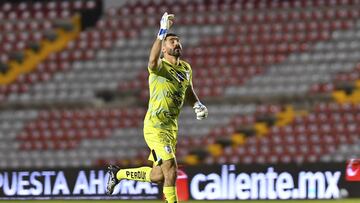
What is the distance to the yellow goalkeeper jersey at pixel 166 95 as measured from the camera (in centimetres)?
763

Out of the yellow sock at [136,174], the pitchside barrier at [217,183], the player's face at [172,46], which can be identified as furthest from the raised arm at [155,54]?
the pitchside barrier at [217,183]

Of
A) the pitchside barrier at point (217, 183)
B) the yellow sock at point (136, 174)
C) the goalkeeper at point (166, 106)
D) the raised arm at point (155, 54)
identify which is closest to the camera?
the raised arm at point (155, 54)

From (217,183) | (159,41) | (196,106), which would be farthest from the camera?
(217,183)

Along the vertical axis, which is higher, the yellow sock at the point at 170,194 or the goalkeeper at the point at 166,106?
the goalkeeper at the point at 166,106

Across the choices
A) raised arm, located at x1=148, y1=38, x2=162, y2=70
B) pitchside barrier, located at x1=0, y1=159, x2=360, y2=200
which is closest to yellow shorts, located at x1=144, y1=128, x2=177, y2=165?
raised arm, located at x1=148, y1=38, x2=162, y2=70

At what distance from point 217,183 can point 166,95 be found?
4325 mm

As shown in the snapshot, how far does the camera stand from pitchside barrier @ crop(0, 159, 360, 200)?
11.4m

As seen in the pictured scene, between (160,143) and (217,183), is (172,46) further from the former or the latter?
(217,183)

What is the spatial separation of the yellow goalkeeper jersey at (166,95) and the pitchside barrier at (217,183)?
395 cm

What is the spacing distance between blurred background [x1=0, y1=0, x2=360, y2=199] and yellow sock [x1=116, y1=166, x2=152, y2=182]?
8314mm

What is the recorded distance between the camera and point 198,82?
18344mm

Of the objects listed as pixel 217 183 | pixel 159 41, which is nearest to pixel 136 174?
pixel 159 41

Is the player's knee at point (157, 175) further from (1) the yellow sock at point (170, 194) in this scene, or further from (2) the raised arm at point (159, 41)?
(2) the raised arm at point (159, 41)

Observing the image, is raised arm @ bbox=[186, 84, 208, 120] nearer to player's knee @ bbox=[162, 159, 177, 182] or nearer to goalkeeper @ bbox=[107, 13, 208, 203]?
goalkeeper @ bbox=[107, 13, 208, 203]
